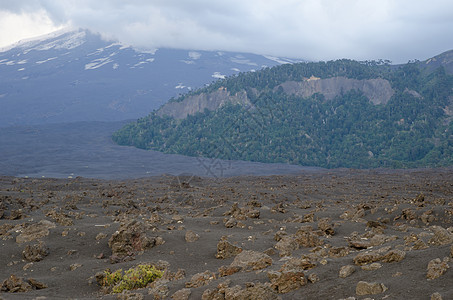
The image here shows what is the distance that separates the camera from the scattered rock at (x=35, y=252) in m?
8.52

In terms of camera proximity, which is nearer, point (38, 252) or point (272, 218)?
point (38, 252)

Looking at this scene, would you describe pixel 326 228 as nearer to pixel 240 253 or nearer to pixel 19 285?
pixel 240 253

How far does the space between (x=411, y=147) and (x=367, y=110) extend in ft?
36.3

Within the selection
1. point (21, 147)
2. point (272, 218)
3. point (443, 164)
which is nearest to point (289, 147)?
point (443, 164)

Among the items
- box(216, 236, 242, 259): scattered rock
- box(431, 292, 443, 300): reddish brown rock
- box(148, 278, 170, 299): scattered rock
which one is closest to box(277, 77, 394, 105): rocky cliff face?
box(216, 236, 242, 259): scattered rock

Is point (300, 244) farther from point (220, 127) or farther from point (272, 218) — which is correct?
point (220, 127)

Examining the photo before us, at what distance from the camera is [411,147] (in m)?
55.2

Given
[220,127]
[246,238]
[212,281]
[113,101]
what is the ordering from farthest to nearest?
[113,101]
[220,127]
[246,238]
[212,281]

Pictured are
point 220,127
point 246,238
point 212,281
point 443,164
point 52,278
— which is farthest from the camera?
point 220,127

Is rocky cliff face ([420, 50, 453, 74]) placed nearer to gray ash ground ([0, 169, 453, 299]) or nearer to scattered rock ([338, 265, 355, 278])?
gray ash ground ([0, 169, 453, 299])

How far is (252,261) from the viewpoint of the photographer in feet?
21.3

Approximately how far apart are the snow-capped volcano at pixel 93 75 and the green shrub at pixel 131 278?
106703 millimetres

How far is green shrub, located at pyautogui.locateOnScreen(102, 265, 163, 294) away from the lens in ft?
21.7

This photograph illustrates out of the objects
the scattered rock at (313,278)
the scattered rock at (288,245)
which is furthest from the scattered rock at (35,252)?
the scattered rock at (313,278)
